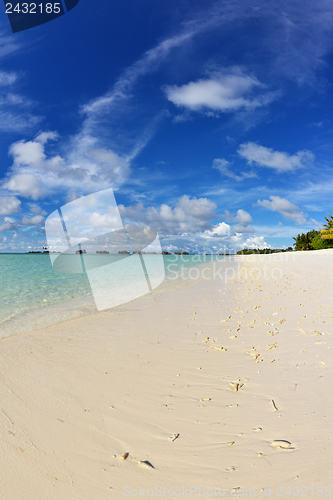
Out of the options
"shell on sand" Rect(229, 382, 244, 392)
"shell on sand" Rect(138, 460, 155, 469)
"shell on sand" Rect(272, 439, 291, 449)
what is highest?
"shell on sand" Rect(138, 460, 155, 469)

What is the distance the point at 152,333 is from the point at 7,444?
434cm

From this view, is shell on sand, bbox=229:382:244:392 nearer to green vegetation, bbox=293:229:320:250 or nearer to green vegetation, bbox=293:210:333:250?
green vegetation, bbox=293:210:333:250

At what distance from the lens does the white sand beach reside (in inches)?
94.9

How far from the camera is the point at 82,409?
355 cm

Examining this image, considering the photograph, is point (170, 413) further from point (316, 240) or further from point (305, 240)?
point (305, 240)

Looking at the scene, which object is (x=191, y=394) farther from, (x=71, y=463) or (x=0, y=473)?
(x=0, y=473)

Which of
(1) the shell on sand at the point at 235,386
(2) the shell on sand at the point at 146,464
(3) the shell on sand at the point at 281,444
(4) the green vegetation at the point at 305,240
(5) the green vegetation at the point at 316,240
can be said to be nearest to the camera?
(2) the shell on sand at the point at 146,464

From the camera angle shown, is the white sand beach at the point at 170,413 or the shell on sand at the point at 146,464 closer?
the white sand beach at the point at 170,413

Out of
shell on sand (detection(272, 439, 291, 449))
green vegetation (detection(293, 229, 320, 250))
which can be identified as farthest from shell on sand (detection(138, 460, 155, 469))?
green vegetation (detection(293, 229, 320, 250))

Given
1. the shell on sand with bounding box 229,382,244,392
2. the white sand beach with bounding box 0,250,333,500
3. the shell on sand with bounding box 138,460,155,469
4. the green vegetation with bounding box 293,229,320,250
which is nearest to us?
A: the white sand beach with bounding box 0,250,333,500

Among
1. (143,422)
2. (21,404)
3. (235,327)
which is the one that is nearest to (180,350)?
(235,327)

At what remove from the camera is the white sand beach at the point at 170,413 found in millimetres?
2410

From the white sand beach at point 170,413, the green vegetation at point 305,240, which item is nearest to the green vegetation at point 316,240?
the green vegetation at point 305,240

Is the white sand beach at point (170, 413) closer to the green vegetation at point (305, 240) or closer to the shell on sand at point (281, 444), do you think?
the shell on sand at point (281, 444)
